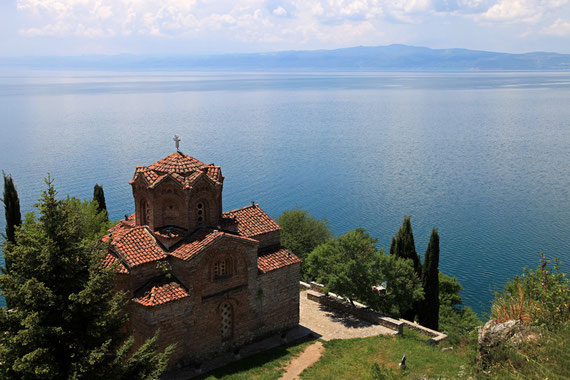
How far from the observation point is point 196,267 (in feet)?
70.3

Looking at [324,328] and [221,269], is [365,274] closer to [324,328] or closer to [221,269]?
[324,328]

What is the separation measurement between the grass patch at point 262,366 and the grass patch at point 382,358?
4.07ft

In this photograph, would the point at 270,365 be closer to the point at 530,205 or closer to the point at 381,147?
the point at 530,205

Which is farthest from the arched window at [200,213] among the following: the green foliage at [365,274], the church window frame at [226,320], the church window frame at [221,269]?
the green foliage at [365,274]

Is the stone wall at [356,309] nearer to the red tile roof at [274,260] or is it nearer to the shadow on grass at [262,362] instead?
the shadow on grass at [262,362]

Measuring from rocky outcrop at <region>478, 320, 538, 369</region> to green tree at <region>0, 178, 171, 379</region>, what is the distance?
34.1 feet

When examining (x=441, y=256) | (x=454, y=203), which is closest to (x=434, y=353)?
(x=441, y=256)

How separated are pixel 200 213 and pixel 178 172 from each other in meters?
2.21

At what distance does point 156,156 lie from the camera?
78.2 meters

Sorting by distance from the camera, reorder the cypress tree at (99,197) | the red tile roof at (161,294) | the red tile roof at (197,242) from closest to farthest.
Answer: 1. the red tile roof at (161,294)
2. the red tile roof at (197,242)
3. the cypress tree at (99,197)

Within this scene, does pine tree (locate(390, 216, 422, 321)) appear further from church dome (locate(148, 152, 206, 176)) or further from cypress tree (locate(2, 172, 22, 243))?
cypress tree (locate(2, 172, 22, 243))

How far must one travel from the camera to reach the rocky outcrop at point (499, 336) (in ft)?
36.9

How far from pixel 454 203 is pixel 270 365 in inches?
1745

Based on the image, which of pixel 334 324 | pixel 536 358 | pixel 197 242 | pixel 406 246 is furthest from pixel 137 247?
pixel 406 246
